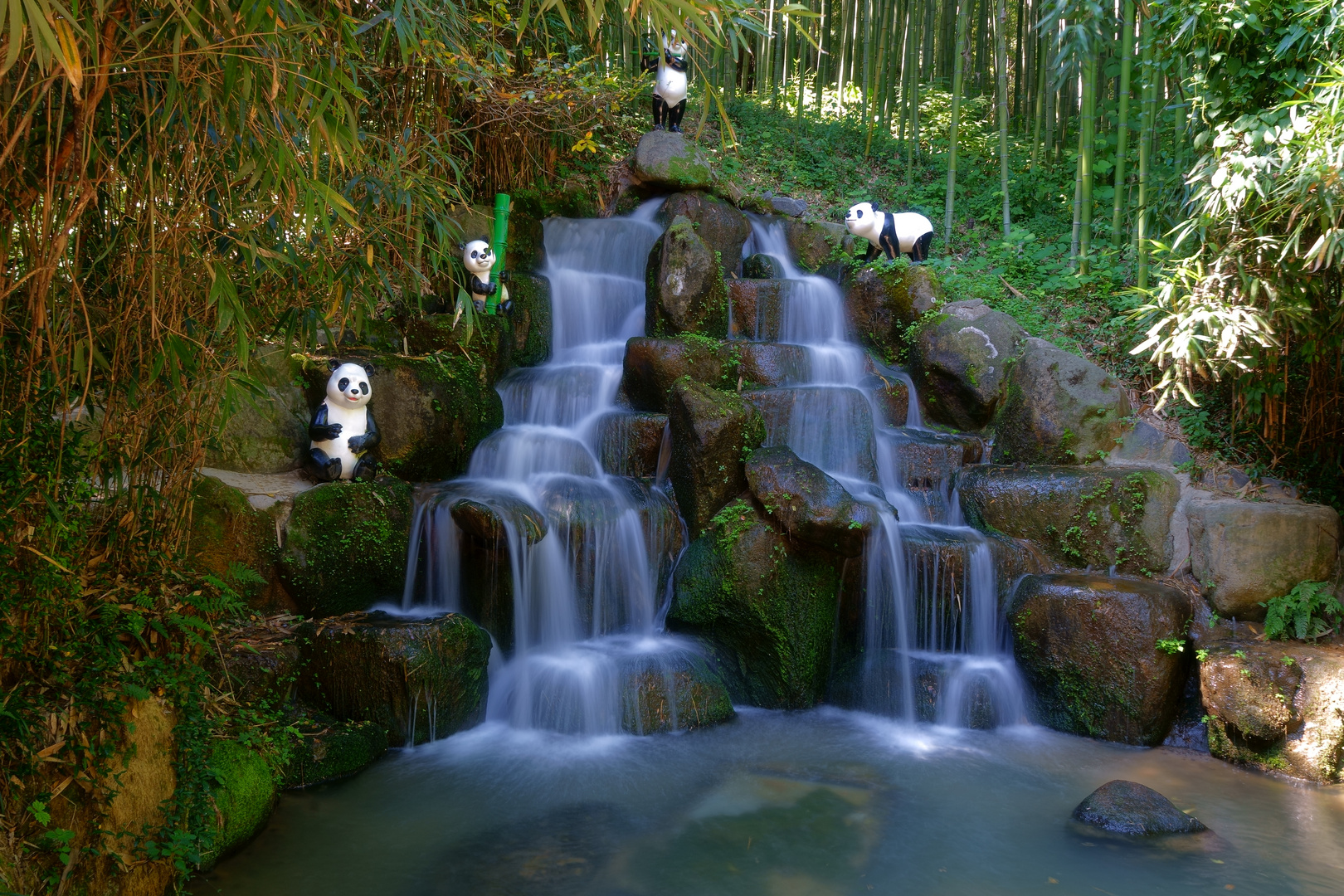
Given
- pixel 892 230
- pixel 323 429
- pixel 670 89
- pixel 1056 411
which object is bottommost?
pixel 323 429

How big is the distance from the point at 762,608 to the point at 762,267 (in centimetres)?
376

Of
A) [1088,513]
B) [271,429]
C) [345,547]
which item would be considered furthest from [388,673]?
[1088,513]

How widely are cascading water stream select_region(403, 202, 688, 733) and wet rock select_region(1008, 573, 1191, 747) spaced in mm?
A: 1972

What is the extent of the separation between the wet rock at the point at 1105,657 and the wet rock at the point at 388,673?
3.08 meters

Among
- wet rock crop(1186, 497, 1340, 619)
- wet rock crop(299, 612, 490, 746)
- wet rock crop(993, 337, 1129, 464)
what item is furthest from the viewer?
wet rock crop(993, 337, 1129, 464)

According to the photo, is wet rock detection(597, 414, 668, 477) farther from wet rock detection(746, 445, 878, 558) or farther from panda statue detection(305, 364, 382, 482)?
panda statue detection(305, 364, 382, 482)

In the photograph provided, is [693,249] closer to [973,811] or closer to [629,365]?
[629,365]

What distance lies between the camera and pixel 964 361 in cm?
646

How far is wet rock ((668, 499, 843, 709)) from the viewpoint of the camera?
5082 millimetres

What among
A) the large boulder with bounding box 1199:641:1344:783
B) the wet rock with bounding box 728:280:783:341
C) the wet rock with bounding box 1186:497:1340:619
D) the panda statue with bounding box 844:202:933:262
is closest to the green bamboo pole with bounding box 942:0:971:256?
the panda statue with bounding box 844:202:933:262

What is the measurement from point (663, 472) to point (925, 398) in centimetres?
213

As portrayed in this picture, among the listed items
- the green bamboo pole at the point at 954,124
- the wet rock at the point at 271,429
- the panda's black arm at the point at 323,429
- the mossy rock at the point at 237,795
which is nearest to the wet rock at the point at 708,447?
the panda's black arm at the point at 323,429

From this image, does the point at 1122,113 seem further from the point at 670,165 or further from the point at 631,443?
the point at 631,443

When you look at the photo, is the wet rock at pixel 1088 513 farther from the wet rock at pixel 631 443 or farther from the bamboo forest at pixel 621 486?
the wet rock at pixel 631 443
